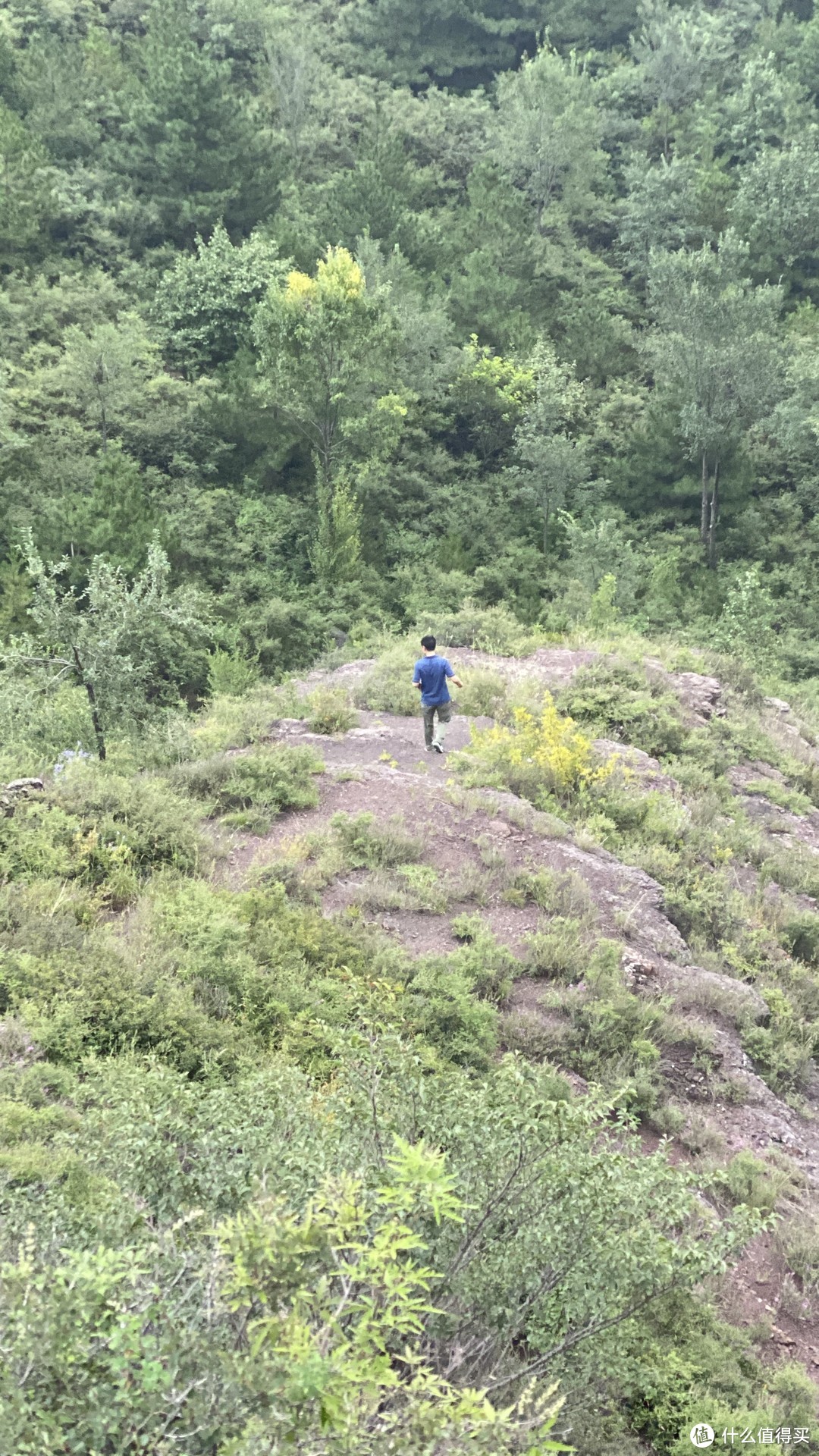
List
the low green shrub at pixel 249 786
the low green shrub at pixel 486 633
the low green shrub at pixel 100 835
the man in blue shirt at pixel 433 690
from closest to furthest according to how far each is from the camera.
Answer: the low green shrub at pixel 100 835, the low green shrub at pixel 249 786, the man in blue shirt at pixel 433 690, the low green shrub at pixel 486 633

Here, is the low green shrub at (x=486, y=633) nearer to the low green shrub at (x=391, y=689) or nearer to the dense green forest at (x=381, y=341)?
the low green shrub at (x=391, y=689)

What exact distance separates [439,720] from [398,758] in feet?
1.98

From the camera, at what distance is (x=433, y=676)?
945 centimetres

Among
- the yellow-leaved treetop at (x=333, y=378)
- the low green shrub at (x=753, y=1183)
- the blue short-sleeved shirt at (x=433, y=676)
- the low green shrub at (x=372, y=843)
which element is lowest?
the low green shrub at (x=753, y=1183)

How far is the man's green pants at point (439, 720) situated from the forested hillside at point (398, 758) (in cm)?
50

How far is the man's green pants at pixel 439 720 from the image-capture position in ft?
31.9

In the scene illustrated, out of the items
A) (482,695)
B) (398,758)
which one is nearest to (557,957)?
(398,758)

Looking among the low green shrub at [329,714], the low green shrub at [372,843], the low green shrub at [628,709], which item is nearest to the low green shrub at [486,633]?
the low green shrub at [628,709]

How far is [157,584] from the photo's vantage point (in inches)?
365

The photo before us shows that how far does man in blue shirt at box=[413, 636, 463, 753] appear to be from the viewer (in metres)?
9.42

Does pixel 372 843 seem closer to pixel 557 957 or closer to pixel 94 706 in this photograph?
pixel 557 957

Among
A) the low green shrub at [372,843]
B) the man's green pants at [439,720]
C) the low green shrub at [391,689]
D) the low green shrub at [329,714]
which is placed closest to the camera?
the low green shrub at [372,843]

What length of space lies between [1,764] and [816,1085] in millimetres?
6809

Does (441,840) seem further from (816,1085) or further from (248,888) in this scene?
(816,1085)
